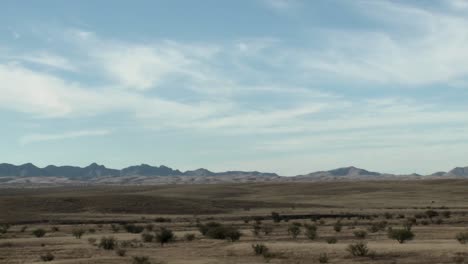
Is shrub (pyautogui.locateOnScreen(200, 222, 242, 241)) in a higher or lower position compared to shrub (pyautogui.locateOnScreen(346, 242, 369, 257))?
higher

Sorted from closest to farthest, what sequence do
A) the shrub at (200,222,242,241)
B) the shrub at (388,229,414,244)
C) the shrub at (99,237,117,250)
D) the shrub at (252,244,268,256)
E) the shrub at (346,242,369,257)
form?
the shrub at (346,242,369,257), the shrub at (252,244,268,256), the shrub at (388,229,414,244), the shrub at (99,237,117,250), the shrub at (200,222,242,241)

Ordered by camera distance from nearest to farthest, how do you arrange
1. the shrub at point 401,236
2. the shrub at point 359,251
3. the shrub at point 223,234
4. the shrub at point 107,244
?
the shrub at point 359,251 < the shrub at point 401,236 < the shrub at point 107,244 < the shrub at point 223,234

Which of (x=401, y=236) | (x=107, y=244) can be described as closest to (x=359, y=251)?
(x=401, y=236)

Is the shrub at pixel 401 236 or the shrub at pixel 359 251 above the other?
the shrub at pixel 401 236

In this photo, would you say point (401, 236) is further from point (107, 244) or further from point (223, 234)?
point (107, 244)

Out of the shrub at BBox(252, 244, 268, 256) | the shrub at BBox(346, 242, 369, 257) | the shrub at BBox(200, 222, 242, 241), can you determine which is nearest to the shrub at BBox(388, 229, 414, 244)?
the shrub at BBox(346, 242, 369, 257)

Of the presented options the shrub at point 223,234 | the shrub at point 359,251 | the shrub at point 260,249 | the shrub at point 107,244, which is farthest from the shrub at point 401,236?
the shrub at point 107,244

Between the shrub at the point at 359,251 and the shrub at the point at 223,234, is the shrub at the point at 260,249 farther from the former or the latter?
the shrub at the point at 223,234

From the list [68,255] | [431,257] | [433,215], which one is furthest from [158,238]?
[433,215]

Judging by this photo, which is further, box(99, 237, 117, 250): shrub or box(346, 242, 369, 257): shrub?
box(99, 237, 117, 250): shrub

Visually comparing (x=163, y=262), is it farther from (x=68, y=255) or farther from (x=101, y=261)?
(x=68, y=255)

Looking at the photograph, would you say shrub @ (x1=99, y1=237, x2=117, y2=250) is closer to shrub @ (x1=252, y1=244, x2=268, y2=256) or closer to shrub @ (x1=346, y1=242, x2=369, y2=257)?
shrub @ (x1=252, y1=244, x2=268, y2=256)

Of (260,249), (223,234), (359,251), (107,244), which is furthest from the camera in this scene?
(223,234)

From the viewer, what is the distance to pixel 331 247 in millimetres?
33531
